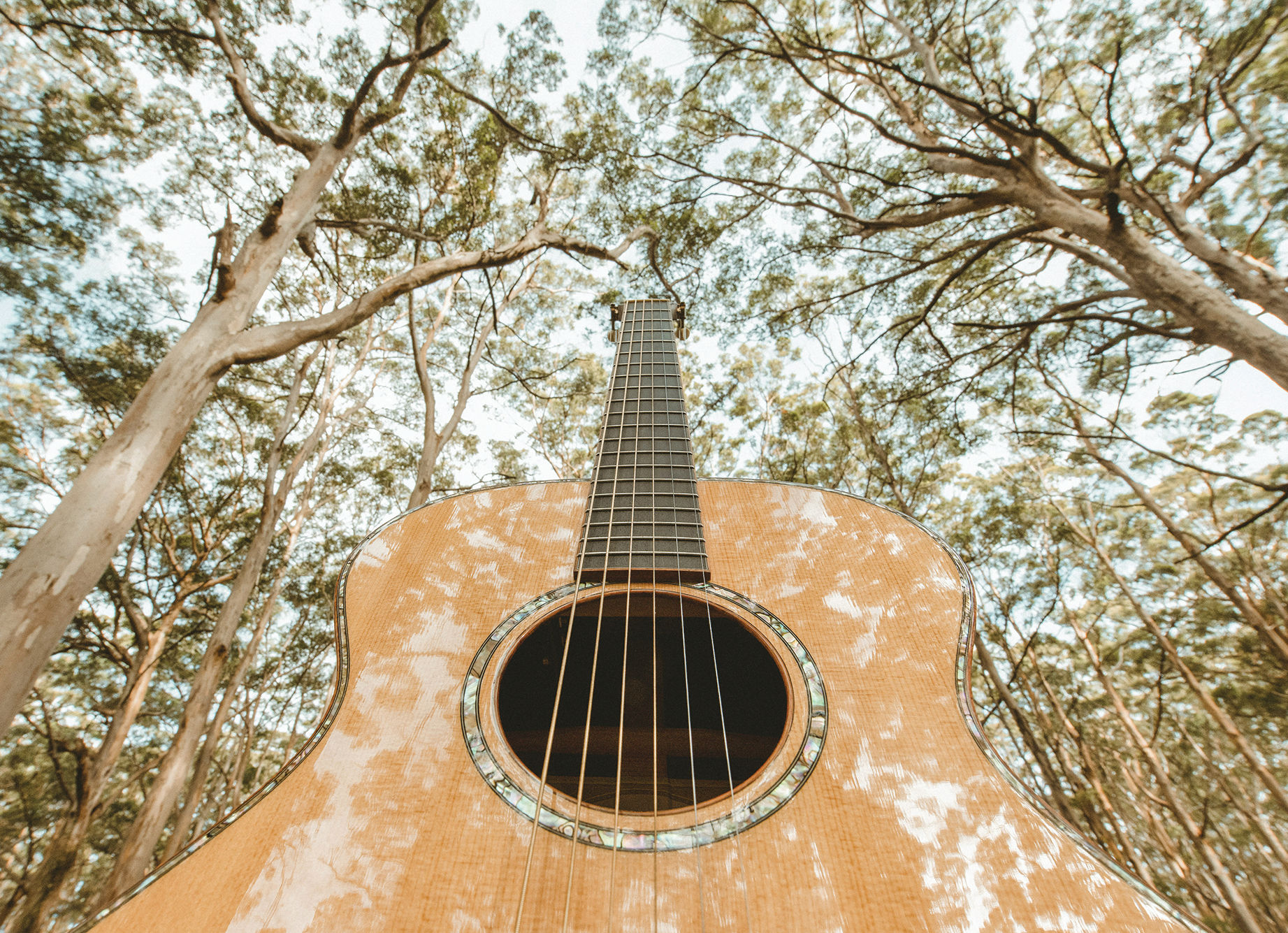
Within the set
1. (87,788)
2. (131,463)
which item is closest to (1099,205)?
(131,463)

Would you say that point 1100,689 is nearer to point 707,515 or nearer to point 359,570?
point 707,515

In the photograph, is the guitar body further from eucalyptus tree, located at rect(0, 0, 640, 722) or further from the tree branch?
the tree branch

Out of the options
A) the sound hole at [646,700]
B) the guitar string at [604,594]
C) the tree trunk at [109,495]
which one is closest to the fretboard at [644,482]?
the guitar string at [604,594]

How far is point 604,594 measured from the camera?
215 cm

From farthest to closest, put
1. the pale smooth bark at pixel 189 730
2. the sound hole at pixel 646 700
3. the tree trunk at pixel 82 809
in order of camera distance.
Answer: the tree trunk at pixel 82 809 < the pale smooth bark at pixel 189 730 < the sound hole at pixel 646 700

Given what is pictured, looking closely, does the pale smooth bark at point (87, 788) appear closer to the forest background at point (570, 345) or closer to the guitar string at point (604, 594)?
the forest background at point (570, 345)

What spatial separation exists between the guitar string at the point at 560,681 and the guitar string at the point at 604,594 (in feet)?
0.07

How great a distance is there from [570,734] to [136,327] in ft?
30.9

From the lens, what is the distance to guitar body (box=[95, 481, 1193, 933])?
125 cm

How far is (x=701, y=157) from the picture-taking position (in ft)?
23.9

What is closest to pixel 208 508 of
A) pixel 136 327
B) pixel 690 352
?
pixel 136 327

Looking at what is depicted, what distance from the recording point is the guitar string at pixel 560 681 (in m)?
1.31

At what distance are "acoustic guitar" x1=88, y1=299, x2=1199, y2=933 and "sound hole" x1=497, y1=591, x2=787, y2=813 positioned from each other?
2cm

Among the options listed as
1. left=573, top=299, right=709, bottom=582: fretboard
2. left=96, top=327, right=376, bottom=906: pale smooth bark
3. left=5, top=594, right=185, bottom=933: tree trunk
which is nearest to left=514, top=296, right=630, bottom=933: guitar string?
left=573, top=299, right=709, bottom=582: fretboard
